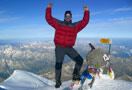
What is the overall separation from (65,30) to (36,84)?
6.32m

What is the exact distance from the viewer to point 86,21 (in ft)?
48.5

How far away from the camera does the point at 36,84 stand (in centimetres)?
Answer: 1916

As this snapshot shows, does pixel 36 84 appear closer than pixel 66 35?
No

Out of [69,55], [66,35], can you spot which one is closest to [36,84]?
[69,55]

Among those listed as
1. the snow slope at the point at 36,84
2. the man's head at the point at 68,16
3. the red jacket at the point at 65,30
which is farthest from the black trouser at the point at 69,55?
the man's head at the point at 68,16

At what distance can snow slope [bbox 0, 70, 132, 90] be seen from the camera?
13695 millimetres

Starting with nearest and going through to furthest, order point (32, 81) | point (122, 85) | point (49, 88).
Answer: point (122, 85), point (49, 88), point (32, 81)

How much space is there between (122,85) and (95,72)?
1.63 metres

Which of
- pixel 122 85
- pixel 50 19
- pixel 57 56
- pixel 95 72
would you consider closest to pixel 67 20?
pixel 50 19

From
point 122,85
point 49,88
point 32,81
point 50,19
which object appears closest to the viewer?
point 122,85

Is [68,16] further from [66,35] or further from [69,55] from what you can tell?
[69,55]

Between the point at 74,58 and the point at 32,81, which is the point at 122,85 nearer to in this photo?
the point at 74,58

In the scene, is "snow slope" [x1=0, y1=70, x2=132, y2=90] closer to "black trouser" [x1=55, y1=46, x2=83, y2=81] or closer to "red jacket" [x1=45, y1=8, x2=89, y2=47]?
"black trouser" [x1=55, y1=46, x2=83, y2=81]

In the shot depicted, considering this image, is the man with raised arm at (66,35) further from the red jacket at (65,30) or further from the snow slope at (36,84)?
the snow slope at (36,84)
